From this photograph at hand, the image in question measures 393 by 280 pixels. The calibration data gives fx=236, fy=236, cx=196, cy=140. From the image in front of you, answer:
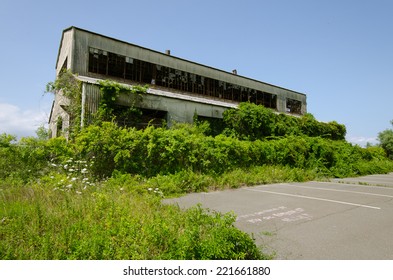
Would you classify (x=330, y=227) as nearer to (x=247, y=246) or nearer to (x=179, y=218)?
(x=247, y=246)

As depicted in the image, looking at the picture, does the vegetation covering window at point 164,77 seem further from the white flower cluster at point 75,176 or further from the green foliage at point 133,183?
the white flower cluster at point 75,176

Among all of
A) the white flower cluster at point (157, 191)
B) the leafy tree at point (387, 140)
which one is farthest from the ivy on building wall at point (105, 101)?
the leafy tree at point (387, 140)

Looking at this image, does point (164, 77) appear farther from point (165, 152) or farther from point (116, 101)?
point (165, 152)

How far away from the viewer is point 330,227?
17.4ft

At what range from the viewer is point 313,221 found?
5785 mm

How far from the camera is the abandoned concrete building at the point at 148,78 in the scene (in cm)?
1537

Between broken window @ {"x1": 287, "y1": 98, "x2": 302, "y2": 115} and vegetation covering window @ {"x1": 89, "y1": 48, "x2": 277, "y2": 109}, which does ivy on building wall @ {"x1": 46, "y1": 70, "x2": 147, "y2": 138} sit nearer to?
vegetation covering window @ {"x1": 89, "y1": 48, "x2": 277, "y2": 109}

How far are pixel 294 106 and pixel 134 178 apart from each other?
31.1m

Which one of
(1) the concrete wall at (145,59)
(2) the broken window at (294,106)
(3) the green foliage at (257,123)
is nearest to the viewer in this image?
(1) the concrete wall at (145,59)

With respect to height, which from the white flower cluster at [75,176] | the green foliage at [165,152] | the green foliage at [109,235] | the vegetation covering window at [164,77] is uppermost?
the vegetation covering window at [164,77]

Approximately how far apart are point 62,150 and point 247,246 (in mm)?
7911

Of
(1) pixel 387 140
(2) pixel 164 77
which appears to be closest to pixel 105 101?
(2) pixel 164 77

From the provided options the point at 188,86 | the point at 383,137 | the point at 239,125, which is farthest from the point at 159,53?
the point at 383,137
